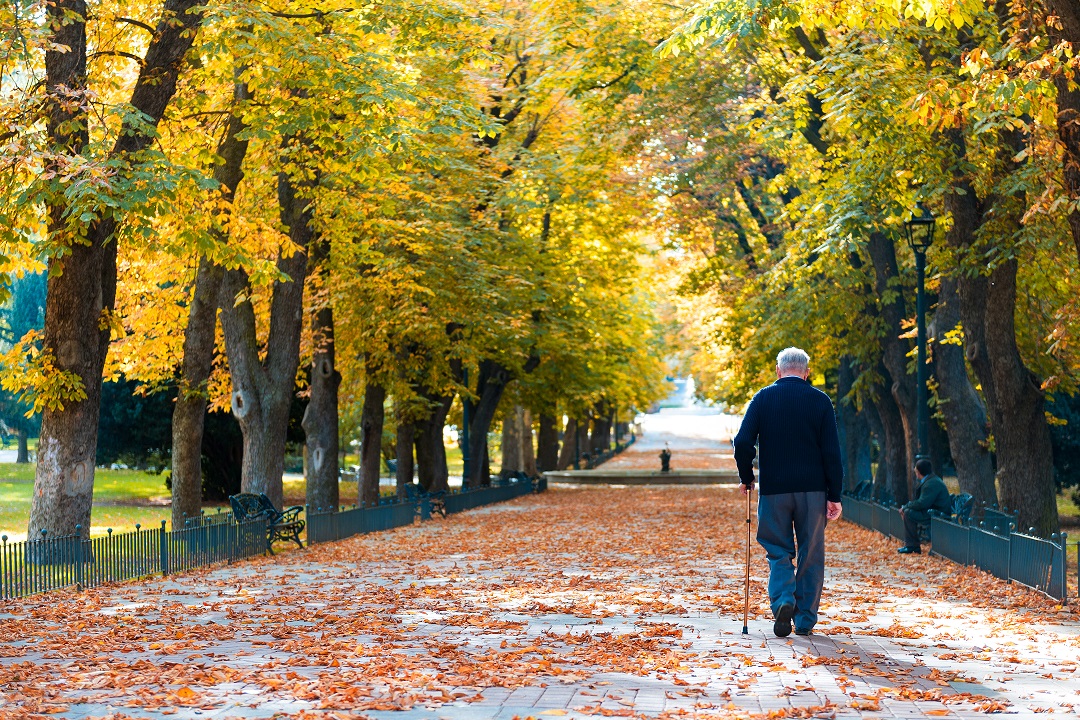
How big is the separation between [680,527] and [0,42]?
52.4 ft

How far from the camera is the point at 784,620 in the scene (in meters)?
9.21

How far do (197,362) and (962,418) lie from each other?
11.5 m

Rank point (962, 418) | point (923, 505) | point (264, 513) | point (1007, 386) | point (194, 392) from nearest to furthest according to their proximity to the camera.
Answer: point (1007, 386)
point (264, 513)
point (923, 505)
point (194, 392)
point (962, 418)

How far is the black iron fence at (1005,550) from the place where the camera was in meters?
12.3

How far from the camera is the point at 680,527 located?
25.2m

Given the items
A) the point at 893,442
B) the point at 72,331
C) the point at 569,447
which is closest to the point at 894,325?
the point at 893,442

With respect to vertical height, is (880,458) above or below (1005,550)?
above

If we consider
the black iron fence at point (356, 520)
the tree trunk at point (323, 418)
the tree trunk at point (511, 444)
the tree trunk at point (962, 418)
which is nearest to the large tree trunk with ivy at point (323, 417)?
the tree trunk at point (323, 418)

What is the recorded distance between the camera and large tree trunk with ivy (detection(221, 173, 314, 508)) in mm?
20438

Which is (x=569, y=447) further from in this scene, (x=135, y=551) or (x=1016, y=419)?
(x=135, y=551)

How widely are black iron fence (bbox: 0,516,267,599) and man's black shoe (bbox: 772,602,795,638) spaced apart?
6961 millimetres

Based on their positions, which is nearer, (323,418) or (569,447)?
Answer: (323,418)

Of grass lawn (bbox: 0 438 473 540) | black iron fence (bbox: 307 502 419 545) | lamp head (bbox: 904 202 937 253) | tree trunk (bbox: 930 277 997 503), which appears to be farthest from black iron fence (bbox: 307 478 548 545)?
lamp head (bbox: 904 202 937 253)

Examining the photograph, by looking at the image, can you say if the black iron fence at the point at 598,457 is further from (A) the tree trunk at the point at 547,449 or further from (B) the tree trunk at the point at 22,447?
(B) the tree trunk at the point at 22,447
